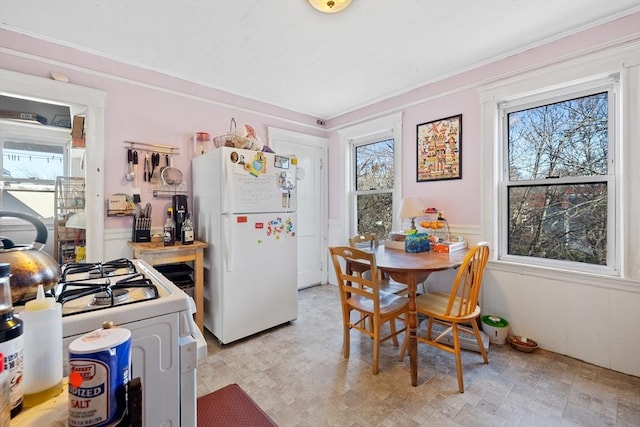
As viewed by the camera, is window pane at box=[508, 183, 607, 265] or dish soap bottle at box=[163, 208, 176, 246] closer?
window pane at box=[508, 183, 607, 265]

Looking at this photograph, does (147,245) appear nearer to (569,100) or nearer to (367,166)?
(367,166)

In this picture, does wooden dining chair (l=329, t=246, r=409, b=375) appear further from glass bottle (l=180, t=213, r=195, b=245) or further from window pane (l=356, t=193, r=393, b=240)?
window pane (l=356, t=193, r=393, b=240)

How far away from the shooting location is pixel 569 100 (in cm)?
218

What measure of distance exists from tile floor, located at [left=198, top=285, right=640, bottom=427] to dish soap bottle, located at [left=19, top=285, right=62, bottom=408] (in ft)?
4.28

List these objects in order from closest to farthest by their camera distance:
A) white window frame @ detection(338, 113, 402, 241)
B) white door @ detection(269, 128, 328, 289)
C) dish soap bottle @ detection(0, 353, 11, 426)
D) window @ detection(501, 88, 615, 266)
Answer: dish soap bottle @ detection(0, 353, 11, 426)
window @ detection(501, 88, 615, 266)
white window frame @ detection(338, 113, 402, 241)
white door @ detection(269, 128, 328, 289)

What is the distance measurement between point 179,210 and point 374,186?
2.24 meters

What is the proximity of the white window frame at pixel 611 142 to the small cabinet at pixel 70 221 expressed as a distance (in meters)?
3.49

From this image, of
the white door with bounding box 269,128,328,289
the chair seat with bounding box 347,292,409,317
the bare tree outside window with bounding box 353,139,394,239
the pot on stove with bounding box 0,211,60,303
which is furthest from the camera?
the white door with bounding box 269,128,328,289

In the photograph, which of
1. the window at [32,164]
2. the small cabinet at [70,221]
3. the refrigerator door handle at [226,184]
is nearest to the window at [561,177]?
the refrigerator door handle at [226,184]

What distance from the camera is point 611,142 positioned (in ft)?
6.53

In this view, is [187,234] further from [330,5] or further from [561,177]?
[561,177]

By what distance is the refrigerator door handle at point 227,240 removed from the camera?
229 centimetres

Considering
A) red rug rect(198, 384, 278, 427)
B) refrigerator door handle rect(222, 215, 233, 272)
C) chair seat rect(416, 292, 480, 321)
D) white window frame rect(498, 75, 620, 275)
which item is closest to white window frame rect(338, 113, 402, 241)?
white window frame rect(498, 75, 620, 275)

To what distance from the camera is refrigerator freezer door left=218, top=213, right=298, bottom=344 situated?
7.56 ft
